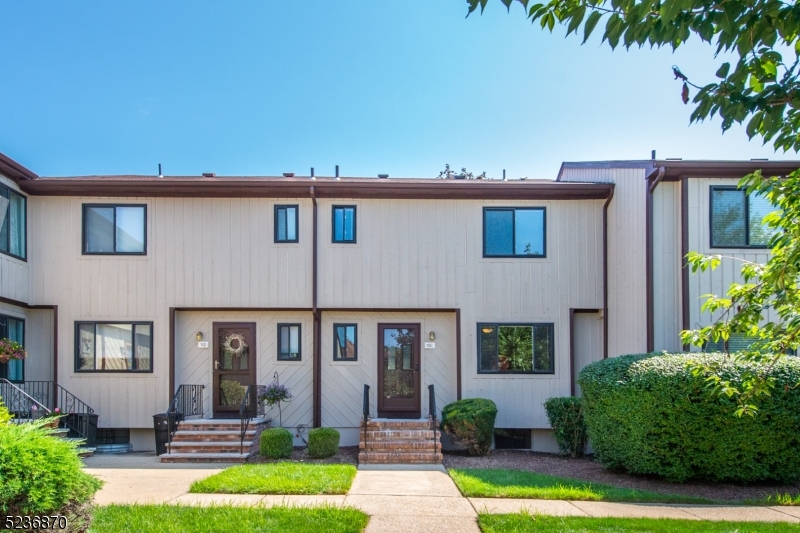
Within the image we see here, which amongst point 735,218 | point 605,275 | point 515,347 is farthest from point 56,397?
point 735,218

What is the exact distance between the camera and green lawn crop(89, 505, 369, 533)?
6.34 meters

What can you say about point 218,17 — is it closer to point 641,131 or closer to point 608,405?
point 641,131

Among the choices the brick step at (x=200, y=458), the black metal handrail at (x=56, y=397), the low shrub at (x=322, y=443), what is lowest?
the brick step at (x=200, y=458)

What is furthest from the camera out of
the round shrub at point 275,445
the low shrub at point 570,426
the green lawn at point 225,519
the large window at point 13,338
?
the low shrub at point 570,426

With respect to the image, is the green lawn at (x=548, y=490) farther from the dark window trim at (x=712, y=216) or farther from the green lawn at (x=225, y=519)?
the dark window trim at (x=712, y=216)

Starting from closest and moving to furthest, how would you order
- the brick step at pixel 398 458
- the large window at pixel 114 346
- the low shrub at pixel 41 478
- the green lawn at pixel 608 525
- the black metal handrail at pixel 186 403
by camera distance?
the low shrub at pixel 41 478
the green lawn at pixel 608 525
the brick step at pixel 398 458
the black metal handrail at pixel 186 403
the large window at pixel 114 346

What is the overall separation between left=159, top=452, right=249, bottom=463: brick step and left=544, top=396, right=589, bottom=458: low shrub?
5.90 metres

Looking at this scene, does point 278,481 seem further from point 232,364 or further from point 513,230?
point 513,230

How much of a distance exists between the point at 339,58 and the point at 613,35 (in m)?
11.5

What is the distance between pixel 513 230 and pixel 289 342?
5.25 meters

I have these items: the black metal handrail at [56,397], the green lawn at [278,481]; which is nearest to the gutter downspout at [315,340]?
the green lawn at [278,481]

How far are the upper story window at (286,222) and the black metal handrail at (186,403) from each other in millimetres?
3545

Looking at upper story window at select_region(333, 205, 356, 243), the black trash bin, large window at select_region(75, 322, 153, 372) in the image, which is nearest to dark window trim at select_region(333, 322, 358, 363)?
upper story window at select_region(333, 205, 356, 243)

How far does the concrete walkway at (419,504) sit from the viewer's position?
708 centimetres
